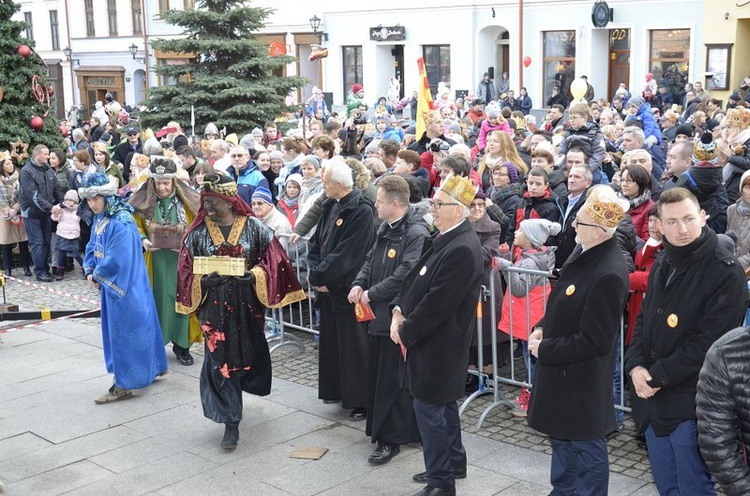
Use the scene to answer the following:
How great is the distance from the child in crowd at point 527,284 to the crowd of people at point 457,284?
0.06ft

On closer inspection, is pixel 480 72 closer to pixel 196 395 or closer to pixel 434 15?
pixel 434 15

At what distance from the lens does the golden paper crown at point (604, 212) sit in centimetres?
520

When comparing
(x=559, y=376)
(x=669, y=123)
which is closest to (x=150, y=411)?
(x=559, y=376)


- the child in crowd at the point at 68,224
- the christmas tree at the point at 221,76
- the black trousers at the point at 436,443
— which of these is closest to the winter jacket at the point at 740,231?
the black trousers at the point at 436,443

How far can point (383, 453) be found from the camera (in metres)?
6.86

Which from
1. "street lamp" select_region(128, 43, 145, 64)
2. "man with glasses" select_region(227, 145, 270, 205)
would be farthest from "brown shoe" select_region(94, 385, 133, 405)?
"street lamp" select_region(128, 43, 145, 64)

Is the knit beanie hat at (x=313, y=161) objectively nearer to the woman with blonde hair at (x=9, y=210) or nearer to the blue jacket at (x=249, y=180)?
the blue jacket at (x=249, y=180)

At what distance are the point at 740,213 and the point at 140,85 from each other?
41914 millimetres

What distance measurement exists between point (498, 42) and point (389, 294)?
29.2 m

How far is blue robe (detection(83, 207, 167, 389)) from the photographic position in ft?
27.0

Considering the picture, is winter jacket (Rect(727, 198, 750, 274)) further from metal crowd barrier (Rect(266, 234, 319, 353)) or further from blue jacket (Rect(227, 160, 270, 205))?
blue jacket (Rect(227, 160, 270, 205))

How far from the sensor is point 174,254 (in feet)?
30.8

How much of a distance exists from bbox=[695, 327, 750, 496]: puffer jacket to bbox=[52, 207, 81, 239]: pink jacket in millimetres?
11799

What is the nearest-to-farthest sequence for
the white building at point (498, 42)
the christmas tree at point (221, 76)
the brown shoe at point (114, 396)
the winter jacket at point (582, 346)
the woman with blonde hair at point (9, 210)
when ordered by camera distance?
the winter jacket at point (582, 346), the brown shoe at point (114, 396), the woman with blonde hair at point (9, 210), the christmas tree at point (221, 76), the white building at point (498, 42)
